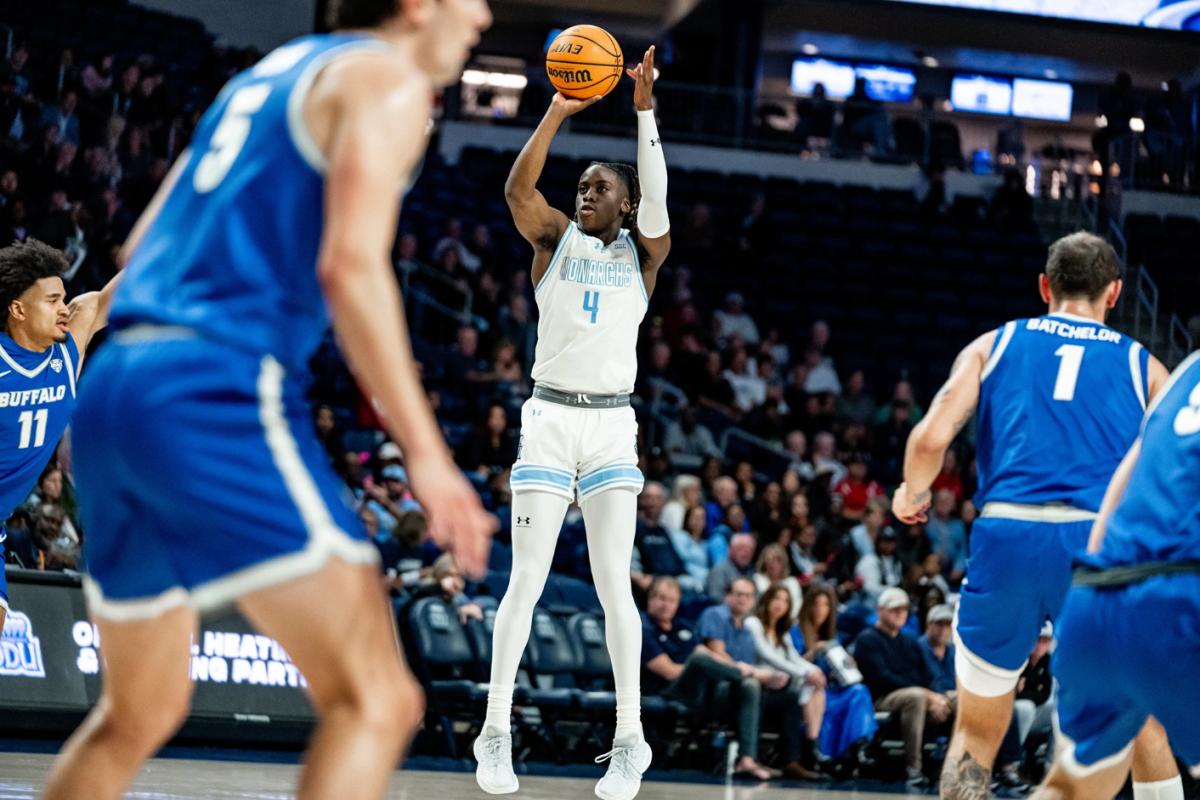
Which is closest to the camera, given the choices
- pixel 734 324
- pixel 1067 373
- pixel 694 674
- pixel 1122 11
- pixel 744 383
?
pixel 1067 373

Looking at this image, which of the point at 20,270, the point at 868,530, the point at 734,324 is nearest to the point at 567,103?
the point at 20,270

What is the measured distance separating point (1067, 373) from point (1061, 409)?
0.13m

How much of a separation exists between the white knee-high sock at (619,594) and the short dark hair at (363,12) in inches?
133

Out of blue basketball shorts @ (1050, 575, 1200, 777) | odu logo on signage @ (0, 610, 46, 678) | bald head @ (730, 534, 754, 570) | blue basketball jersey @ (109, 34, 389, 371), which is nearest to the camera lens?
blue basketball jersey @ (109, 34, 389, 371)

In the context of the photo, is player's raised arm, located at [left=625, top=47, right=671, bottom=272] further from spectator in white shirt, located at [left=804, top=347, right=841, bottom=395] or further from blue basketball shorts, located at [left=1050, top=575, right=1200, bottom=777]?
spectator in white shirt, located at [left=804, top=347, right=841, bottom=395]

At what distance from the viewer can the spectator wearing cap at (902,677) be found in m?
9.48

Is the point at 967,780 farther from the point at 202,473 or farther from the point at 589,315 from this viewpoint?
the point at 202,473

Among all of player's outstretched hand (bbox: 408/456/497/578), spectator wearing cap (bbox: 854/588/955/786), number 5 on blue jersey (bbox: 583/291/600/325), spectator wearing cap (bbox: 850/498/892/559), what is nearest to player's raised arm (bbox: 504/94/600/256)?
number 5 on blue jersey (bbox: 583/291/600/325)

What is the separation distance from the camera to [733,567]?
36.3ft

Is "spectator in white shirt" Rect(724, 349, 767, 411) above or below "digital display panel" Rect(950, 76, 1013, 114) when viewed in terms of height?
below

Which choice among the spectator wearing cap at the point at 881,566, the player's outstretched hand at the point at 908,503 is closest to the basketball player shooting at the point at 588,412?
the player's outstretched hand at the point at 908,503

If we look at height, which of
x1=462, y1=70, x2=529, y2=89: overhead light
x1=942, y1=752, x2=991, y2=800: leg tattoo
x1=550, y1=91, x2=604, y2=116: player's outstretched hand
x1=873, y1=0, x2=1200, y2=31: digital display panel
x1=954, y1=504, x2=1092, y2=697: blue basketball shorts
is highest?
x1=873, y1=0, x2=1200, y2=31: digital display panel

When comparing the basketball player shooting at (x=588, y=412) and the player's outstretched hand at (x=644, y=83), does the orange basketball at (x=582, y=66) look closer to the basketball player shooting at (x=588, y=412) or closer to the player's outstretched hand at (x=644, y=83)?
the basketball player shooting at (x=588, y=412)

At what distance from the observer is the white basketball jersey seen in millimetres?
6133
